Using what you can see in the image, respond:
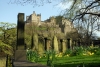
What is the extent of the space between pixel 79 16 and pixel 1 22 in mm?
10151

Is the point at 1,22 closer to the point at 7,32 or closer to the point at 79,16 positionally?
the point at 7,32

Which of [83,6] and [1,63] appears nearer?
[1,63]

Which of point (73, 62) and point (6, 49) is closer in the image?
point (73, 62)

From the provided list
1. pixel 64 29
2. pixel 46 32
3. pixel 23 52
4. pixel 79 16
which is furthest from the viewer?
pixel 64 29

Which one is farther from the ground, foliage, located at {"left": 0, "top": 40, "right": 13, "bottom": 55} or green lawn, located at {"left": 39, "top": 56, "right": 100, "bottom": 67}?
foliage, located at {"left": 0, "top": 40, "right": 13, "bottom": 55}

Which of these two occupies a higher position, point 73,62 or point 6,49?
point 6,49

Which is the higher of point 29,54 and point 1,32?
point 1,32

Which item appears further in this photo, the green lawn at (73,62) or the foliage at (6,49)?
the foliage at (6,49)

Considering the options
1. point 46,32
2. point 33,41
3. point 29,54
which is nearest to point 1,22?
point 33,41

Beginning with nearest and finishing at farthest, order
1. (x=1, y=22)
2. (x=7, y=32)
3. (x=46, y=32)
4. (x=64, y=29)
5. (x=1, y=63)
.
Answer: (x=1, y=63) < (x=7, y=32) < (x=1, y=22) < (x=46, y=32) < (x=64, y=29)

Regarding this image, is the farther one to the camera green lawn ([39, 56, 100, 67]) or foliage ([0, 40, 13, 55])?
foliage ([0, 40, 13, 55])

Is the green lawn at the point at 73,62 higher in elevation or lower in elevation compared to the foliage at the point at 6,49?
lower

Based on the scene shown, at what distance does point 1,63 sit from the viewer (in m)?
7.84

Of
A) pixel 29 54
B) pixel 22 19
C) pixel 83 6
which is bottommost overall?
pixel 29 54
